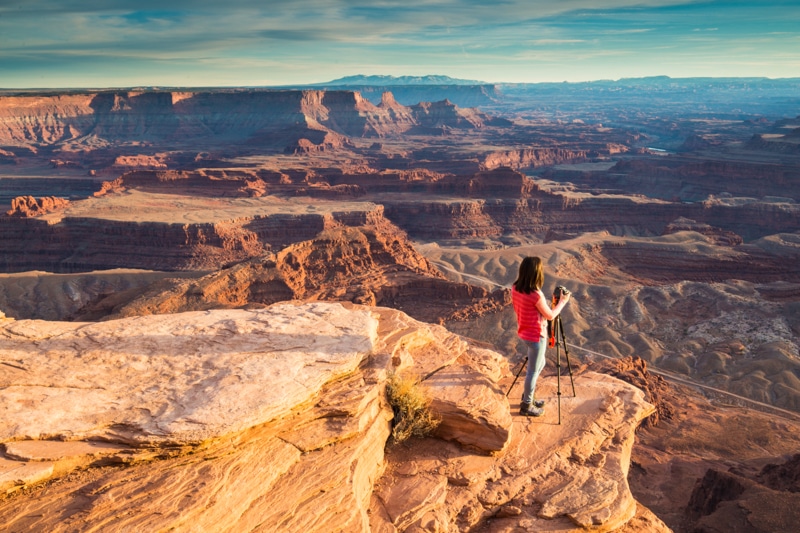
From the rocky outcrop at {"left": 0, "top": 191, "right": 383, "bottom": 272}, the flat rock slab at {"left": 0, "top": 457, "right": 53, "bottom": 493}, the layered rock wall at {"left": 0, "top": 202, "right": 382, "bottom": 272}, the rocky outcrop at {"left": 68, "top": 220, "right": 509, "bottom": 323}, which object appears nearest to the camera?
the flat rock slab at {"left": 0, "top": 457, "right": 53, "bottom": 493}

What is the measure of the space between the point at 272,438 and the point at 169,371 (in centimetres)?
208

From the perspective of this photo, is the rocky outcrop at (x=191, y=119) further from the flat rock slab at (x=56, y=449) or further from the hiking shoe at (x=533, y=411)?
the flat rock slab at (x=56, y=449)

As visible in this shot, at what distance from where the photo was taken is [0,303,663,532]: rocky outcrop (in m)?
6.57

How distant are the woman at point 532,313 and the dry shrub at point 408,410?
187 cm

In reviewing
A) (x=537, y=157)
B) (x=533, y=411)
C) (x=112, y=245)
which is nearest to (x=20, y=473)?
(x=533, y=411)

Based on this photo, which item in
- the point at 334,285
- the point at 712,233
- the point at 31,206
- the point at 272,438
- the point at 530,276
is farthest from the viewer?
the point at 31,206

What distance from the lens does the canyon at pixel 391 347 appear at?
280 inches

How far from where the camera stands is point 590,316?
4319 cm

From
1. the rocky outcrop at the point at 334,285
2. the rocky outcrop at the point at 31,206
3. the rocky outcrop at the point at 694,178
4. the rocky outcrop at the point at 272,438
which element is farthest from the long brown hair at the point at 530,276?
the rocky outcrop at the point at 694,178

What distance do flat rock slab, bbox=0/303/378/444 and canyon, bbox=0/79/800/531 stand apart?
44 mm

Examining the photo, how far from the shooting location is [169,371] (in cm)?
852

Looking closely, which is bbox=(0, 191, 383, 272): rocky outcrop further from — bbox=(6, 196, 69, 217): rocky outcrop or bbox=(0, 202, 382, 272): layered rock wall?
bbox=(6, 196, 69, 217): rocky outcrop

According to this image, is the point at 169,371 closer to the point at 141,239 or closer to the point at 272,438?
the point at 272,438

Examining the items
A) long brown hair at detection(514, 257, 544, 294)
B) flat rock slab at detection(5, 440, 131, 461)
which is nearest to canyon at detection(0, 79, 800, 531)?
flat rock slab at detection(5, 440, 131, 461)
